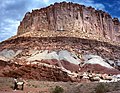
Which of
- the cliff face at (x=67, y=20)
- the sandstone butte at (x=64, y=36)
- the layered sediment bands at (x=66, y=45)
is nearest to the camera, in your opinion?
the sandstone butte at (x=64, y=36)

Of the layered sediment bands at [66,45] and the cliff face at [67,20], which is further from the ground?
the cliff face at [67,20]

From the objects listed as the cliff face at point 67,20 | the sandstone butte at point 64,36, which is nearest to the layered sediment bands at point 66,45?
the sandstone butte at point 64,36

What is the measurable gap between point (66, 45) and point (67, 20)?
15.4 metres

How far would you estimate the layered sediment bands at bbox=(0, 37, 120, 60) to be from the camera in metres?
77.4

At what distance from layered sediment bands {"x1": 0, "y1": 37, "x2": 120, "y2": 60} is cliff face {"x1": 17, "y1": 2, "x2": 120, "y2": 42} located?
8370 millimetres

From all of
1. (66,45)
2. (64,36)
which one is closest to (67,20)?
(64,36)

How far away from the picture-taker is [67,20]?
91.8 meters

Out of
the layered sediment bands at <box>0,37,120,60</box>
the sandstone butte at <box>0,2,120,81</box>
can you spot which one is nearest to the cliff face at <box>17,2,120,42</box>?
the sandstone butte at <box>0,2,120,81</box>

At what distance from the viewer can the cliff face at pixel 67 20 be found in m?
91.6

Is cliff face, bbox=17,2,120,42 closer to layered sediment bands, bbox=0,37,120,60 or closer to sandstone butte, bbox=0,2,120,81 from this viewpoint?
sandstone butte, bbox=0,2,120,81

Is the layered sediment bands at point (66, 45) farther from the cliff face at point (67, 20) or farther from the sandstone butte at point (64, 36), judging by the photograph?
the cliff face at point (67, 20)

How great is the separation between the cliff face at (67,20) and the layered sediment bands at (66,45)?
8370mm

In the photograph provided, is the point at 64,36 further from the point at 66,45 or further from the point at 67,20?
the point at 67,20

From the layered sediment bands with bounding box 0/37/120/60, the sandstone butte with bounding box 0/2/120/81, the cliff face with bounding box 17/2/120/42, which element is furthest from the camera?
the cliff face with bounding box 17/2/120/42
